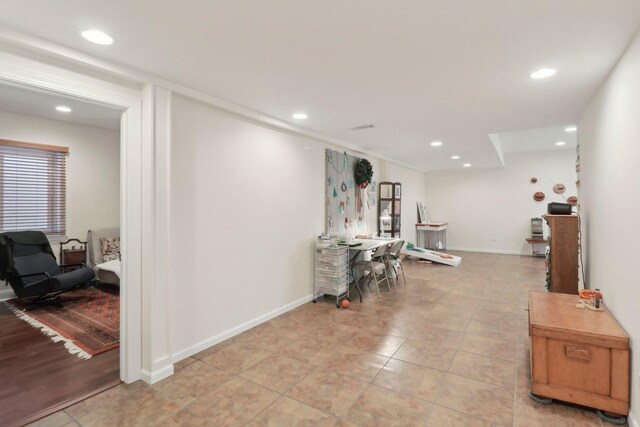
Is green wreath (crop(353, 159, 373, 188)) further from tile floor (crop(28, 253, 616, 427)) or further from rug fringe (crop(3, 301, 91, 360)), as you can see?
rug fringe (crop(3, 301, 91, 360))

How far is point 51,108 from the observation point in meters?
4.42

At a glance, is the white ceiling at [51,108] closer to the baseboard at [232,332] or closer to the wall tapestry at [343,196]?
the baseboard at [232,332]

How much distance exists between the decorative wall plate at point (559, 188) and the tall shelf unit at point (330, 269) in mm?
7088

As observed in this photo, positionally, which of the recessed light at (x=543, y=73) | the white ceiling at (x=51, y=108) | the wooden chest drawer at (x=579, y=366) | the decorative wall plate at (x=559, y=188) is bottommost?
the wooden chest drawer at (x=579, y=366)

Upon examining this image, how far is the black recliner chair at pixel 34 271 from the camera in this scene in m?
4.10

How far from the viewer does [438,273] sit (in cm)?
661

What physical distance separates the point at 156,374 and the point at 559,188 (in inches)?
388

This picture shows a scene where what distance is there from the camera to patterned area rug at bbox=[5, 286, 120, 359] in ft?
10.6

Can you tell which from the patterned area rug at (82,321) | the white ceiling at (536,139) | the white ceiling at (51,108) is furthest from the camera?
the white ceiling at (536,139)

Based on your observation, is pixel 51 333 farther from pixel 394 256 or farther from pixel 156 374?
pixel 394 256

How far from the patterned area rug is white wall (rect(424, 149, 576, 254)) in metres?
8.98

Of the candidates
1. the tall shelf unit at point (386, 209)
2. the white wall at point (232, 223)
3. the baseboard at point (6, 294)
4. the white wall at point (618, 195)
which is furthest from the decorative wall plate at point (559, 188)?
the baseboard at point (6, 294)

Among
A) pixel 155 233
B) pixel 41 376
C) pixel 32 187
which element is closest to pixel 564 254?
pixel 155 233

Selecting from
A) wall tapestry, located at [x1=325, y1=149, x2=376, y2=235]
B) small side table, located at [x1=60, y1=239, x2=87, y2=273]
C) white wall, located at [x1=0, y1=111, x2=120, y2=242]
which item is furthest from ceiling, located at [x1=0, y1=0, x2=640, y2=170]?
small side table, located at [x1=60, y1=239, x2=87, y2=273]
